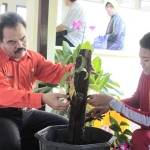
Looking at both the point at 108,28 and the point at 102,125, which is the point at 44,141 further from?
the point at 108,28

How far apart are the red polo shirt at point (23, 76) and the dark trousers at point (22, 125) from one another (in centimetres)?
9

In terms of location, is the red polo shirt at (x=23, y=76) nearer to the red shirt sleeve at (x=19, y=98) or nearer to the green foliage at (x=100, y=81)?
the red shirt sleeve at (x=19, y=98)

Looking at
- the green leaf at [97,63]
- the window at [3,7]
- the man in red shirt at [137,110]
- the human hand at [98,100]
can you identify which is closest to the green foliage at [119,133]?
the man in red shirt at [137,110]

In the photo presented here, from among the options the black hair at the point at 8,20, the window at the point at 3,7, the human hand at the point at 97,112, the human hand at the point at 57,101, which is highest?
the window at the point at 3,7

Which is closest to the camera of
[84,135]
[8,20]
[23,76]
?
[84,135]

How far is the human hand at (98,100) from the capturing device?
1552 millimetres

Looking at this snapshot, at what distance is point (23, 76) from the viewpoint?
1.83m

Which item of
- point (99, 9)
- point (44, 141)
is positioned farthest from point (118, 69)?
point (44, 141)

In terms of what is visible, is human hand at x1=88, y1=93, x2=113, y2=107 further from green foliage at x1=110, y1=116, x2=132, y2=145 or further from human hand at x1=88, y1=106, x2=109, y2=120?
green foliage at x1=110, y1=116, x2=132, y2=145

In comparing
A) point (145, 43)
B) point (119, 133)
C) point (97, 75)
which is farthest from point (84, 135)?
point (97, 75)

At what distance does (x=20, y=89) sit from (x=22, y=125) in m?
0.19

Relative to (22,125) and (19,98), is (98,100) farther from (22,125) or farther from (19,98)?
(22,125)

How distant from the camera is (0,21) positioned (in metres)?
1.73

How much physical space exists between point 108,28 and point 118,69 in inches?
21.5
